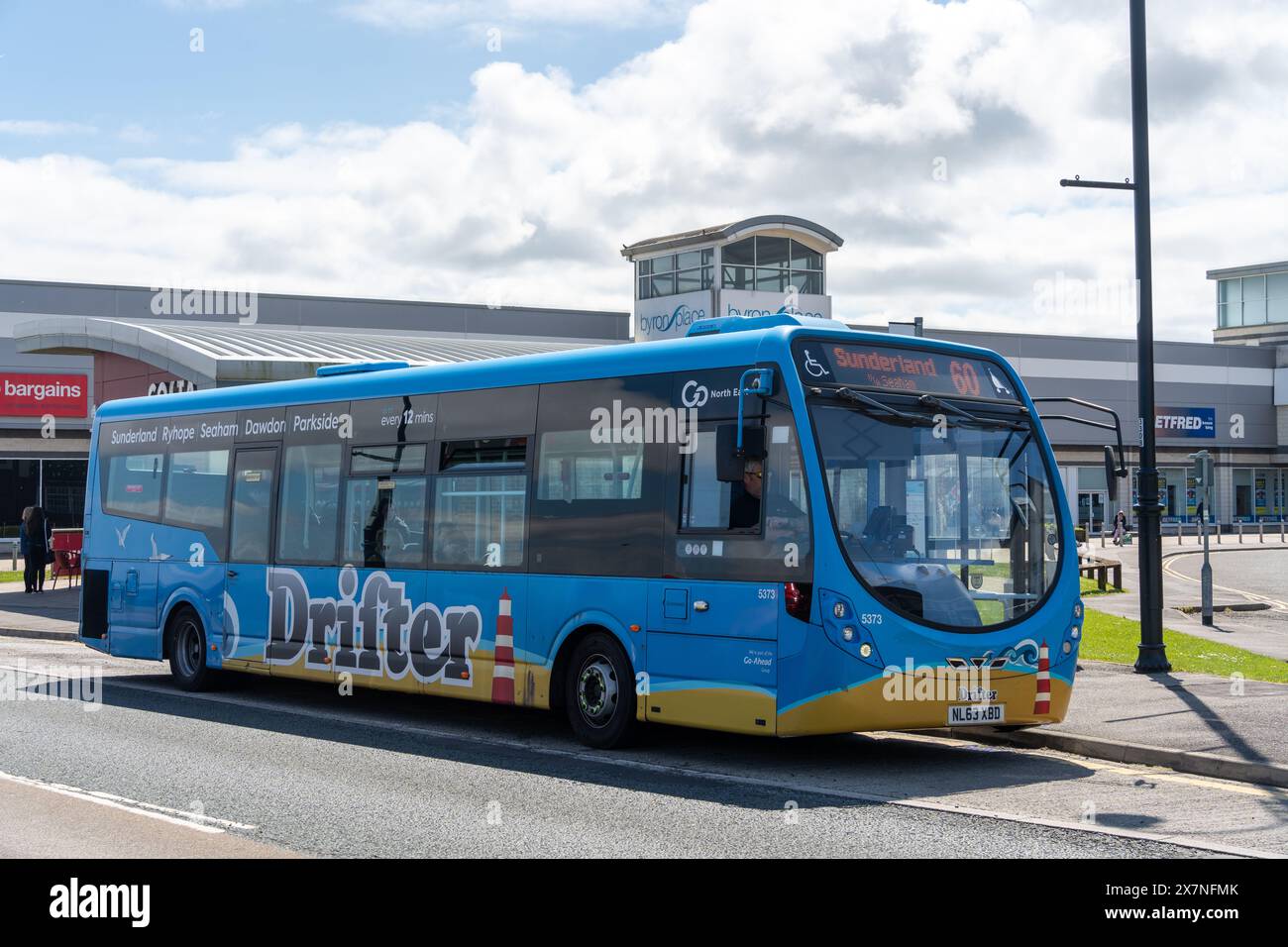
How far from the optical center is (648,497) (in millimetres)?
11430

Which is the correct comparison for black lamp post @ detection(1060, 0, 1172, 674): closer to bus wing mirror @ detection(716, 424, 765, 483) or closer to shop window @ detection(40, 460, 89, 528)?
bus wing mirror @ detection(716, 424, 765, 483)

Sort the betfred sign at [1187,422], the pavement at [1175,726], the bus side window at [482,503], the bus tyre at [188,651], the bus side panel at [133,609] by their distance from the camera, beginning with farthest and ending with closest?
the betfred sign at [1187,422] < the bus side panel at [133,609] < the bus tyre at [188,651] < the bus side window at [482,503] < the pavement at [1175,726]

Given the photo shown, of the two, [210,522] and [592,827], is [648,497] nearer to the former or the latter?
[592,827]

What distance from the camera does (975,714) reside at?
1071 cm

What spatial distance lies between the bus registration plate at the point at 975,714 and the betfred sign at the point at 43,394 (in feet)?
170

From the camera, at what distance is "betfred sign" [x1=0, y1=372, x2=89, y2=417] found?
185ft

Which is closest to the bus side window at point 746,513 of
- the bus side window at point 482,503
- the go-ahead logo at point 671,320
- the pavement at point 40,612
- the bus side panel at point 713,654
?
the bus side panel at point 713,654

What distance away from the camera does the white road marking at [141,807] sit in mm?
8547

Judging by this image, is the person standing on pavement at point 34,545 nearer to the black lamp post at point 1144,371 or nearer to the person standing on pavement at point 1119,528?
the black lamp post at point 1144,371

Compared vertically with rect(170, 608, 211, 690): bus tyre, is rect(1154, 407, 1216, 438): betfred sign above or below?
above

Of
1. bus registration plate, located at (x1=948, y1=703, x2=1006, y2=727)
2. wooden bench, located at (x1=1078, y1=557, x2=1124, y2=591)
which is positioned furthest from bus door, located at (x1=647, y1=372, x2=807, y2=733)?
wooden bench, located at (x1=1078, y1=557, x2=1124, y2=591)

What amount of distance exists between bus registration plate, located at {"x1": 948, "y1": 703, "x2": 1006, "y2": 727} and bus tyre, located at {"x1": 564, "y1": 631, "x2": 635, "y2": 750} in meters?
2.40
